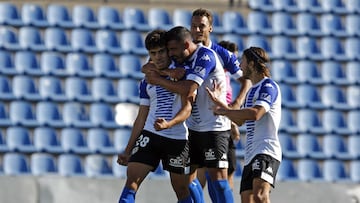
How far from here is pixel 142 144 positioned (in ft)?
25.5

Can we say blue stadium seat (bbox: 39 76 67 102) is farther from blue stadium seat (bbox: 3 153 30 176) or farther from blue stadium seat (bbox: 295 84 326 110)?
blue stadium seat (bbox: 295 84 326 110)

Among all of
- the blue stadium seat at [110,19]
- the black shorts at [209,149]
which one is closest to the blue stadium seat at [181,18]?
the blue stadium seat at [110,19]

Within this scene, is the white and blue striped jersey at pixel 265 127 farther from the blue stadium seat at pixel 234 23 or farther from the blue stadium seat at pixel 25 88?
the blue stadium seat at pixel 234 23

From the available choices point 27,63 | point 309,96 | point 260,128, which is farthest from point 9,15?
point 260,128

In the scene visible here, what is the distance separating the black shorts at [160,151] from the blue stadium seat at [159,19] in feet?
22.2

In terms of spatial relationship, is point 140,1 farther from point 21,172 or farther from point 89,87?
point 21,172

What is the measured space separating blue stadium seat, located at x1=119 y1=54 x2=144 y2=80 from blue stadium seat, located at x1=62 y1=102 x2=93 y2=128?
2.88ft

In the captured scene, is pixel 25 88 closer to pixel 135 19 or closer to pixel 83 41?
pixel 83 41

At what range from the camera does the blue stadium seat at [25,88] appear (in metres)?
13.3

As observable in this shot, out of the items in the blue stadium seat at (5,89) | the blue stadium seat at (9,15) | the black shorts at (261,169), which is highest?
the blue stadium seat at (9,15)

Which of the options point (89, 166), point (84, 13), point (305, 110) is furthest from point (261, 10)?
point (89, 166)

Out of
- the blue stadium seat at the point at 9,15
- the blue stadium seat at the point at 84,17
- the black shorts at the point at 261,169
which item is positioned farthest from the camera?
the blue stadium seat at the point at 84,17

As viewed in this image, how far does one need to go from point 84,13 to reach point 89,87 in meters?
1.31

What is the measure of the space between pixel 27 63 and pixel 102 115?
1342mm
